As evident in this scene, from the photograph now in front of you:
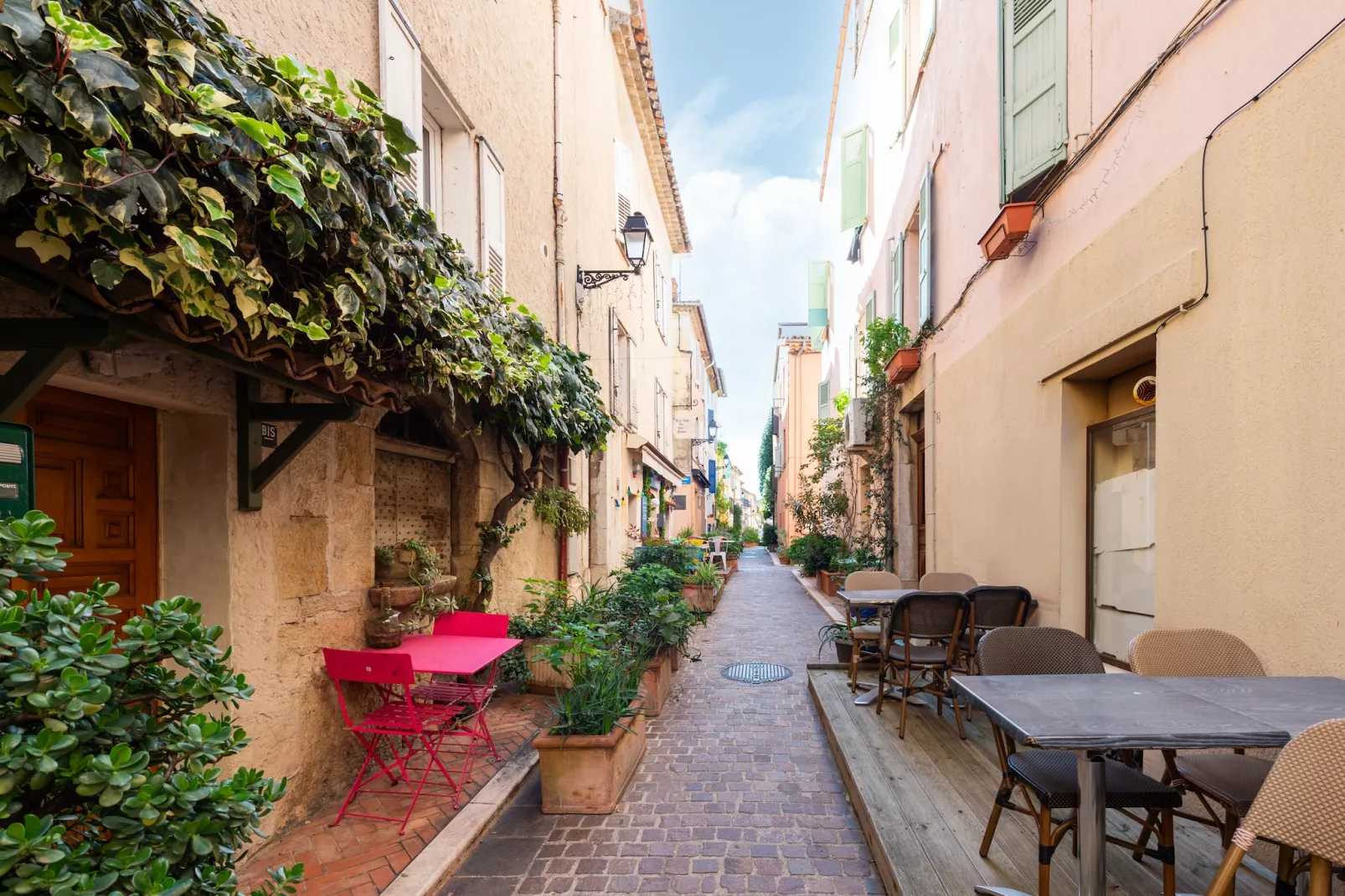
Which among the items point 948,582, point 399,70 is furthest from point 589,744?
point 399,70

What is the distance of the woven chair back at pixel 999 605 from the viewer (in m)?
4.56

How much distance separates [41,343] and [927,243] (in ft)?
24.4

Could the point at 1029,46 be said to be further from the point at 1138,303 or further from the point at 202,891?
the point at 202,891

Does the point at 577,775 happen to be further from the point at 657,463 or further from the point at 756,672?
the point at 657,463

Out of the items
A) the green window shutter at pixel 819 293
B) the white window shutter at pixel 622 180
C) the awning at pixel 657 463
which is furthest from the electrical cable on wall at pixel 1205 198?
the green window shutter at pixel 819 293

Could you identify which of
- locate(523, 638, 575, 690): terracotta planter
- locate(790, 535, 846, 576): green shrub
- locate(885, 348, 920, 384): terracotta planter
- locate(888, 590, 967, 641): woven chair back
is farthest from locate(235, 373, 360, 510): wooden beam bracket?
locate(790, 535, 846, 576): green shrub

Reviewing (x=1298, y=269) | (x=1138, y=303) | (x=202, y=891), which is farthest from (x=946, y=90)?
(x=202, y=891)

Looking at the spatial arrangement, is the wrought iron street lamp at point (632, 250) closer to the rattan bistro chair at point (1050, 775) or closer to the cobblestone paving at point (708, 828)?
the cobblestone paving at point (708, 828)

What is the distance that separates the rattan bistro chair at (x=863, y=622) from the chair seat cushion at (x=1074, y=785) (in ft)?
8.91

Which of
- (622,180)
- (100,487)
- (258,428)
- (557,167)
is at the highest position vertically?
(622,180)

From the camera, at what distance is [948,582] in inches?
216

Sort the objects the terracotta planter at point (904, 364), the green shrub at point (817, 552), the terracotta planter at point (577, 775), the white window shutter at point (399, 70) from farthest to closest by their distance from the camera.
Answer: the green shrub at point (817, 552) → the terracotta planter at point (904, 364) → the white window shutter at point (399, 70) → the terracotta planter at point (577, 775)

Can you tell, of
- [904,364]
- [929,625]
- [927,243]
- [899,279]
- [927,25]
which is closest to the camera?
[929,625]

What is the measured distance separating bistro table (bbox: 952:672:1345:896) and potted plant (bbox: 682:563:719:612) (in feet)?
24.0
